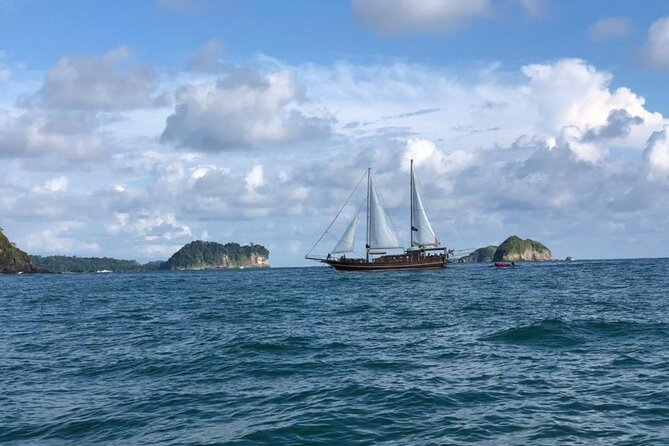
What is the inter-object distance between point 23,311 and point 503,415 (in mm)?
50360

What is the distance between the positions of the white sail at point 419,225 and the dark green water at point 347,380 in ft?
303

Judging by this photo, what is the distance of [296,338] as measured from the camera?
106ft

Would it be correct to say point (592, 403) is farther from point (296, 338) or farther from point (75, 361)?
point (75, 361)

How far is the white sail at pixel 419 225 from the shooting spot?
135000 millimetres

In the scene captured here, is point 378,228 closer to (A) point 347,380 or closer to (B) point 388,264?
(B) point 388,264

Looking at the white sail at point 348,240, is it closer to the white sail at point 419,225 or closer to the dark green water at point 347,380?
the white sail at point 419,225

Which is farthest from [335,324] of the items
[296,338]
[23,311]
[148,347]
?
[23,311]

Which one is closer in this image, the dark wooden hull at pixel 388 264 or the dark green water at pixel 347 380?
the dark green water at pixel 347 380

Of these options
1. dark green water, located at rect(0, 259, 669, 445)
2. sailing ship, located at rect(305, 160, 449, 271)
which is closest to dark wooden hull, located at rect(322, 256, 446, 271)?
sailing ship, located at rect(305, 160, 449, 271)

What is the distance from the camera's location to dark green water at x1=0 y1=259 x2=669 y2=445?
16391 millimetres

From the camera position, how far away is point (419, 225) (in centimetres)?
13588

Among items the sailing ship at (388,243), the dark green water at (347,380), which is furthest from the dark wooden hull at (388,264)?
the dark green water at (347,380)

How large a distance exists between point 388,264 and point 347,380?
375 ft

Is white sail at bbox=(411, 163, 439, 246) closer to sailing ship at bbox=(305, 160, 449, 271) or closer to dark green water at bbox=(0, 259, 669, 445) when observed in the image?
sailing ship at bbox=(305, 160, 449, 271)
